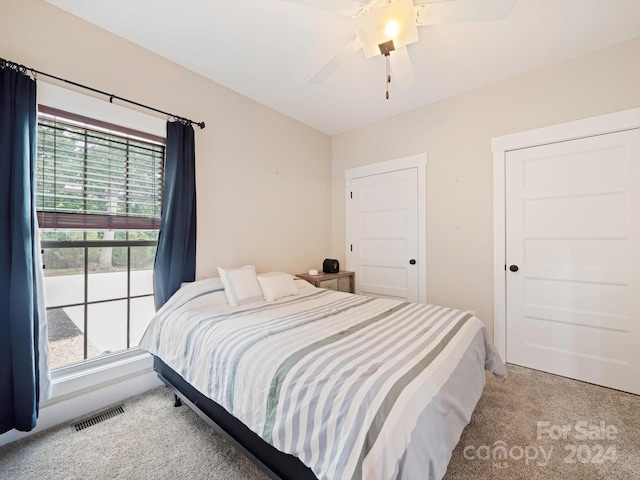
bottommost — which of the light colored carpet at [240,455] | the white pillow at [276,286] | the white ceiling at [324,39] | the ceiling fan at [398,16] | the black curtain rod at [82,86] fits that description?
the light colored carpet at [240,455]

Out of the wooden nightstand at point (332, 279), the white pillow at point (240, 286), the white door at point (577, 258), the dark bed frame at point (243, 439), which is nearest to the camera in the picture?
the dark bed frame at point (243, 439)

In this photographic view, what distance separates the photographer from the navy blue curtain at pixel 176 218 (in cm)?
222

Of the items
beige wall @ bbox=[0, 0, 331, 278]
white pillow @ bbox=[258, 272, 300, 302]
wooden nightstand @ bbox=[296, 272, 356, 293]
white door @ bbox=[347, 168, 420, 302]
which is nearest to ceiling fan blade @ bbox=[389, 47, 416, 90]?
white door @ bbox=[347, 168, 420, 302]

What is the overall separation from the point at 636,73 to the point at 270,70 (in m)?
2.97

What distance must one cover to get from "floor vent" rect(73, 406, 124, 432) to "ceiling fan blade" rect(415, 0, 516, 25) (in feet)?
10.6

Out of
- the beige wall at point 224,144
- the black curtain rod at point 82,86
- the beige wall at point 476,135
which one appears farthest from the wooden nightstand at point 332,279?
the black curtain rod at point 82,86

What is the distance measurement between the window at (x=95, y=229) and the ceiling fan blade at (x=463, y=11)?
2193 mm

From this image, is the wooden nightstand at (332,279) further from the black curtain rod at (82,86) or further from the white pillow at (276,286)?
the black curtain rod at (82,86)

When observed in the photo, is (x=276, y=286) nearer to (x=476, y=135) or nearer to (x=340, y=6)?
(x=340, y=6)

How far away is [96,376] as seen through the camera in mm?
1921

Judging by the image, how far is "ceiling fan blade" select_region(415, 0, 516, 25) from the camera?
1340mm

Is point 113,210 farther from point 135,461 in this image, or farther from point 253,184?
point 135,461

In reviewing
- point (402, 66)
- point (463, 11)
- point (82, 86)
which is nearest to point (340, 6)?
point (402, 66)

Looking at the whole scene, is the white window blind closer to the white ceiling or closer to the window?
the window
